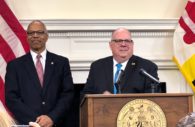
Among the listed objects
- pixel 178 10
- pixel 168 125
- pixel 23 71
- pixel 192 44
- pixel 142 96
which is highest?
pixel 178 10

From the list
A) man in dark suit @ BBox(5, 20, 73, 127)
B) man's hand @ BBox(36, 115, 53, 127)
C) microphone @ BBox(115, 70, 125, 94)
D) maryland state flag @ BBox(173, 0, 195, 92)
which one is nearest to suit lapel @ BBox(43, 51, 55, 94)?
man in dark suit @ BBox(5, 20, 73, 127)

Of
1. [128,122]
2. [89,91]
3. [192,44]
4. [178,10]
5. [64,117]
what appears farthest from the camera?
[178,10]

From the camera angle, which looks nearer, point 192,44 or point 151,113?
point 151,113

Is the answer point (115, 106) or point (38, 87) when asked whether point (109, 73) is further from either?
point (115, 106)

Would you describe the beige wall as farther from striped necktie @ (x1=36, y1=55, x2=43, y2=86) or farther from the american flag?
striped necktie @ (x1=36, y1=55, x2=43, y2=86)

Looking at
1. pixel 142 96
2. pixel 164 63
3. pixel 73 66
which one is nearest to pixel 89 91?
pixel 142 96

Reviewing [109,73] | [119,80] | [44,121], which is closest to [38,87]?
[44,121]

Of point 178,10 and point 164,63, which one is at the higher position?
point 178,10

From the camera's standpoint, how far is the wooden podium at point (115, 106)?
3.13 m

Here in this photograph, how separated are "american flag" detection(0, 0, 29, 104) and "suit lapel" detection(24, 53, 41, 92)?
803mm

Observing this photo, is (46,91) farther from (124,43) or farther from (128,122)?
(128,122)

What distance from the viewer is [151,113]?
3109 mm

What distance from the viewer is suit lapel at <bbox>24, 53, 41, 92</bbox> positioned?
166 inches

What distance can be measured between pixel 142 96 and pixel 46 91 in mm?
1318
